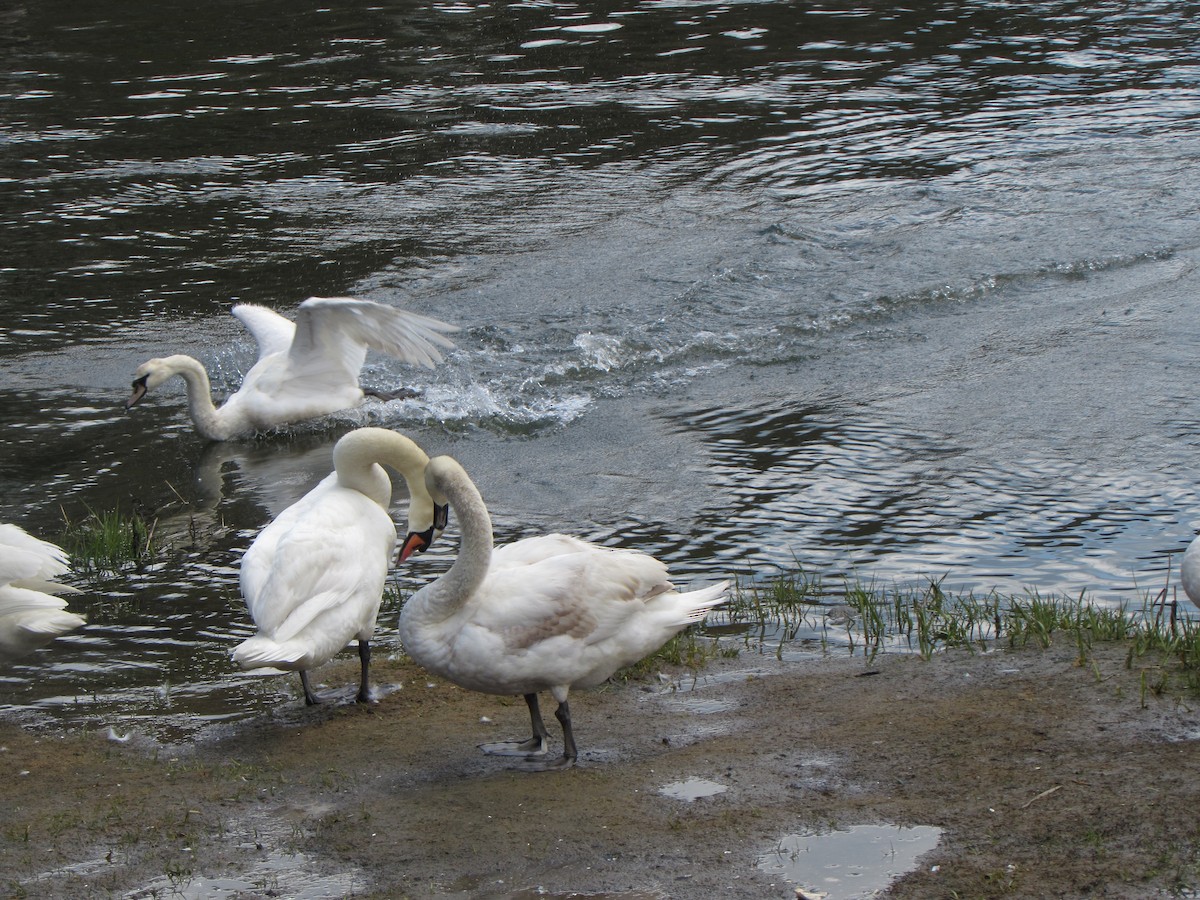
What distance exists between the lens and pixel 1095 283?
13.2 meters

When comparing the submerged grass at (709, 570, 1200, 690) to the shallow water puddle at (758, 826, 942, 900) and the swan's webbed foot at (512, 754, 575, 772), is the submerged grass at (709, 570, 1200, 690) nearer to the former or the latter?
the swan's webbed foot at (512, 754, 575, 772)

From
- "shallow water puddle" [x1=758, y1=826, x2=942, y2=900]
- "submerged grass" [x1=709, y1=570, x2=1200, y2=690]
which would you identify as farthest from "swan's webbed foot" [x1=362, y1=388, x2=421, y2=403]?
"shallow water puddle" [x1=758, y1=826, x2=942, y2=900]

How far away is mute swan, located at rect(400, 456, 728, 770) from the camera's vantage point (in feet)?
17.8

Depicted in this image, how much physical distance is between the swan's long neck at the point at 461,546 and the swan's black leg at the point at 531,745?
0.51m

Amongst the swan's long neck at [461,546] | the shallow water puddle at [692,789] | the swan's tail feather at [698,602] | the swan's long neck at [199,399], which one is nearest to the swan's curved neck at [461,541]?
the swan's long neck at [461,546]

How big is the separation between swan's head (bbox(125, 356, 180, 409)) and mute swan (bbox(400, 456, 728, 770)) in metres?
6.07

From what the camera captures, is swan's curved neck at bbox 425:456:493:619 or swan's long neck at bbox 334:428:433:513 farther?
swan's long neck at bbox 334:428:433:513

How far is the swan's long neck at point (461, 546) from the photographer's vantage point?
5512 millimetres

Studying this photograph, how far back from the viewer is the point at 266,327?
12.5 m

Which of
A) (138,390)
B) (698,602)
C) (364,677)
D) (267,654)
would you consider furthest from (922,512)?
(138,390)

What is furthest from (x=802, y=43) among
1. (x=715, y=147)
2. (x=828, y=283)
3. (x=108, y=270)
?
(x=108, y=270)

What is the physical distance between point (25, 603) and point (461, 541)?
6.43 feet

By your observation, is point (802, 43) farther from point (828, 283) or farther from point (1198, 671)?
point (1198, 671)

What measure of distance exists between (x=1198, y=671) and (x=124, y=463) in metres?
7.52
